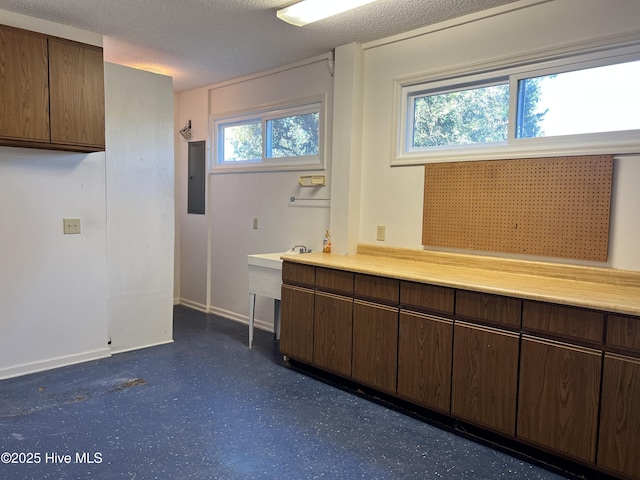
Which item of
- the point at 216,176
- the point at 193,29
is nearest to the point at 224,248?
the point at 216,176


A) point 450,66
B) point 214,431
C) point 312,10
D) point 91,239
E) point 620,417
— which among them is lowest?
point 214,431

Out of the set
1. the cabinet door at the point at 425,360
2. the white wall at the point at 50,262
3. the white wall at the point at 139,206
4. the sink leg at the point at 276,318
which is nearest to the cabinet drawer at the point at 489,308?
the cabinet door at the point at 425,360

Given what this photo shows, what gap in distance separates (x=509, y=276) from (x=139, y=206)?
3050 mm

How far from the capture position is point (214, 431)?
8.16ft

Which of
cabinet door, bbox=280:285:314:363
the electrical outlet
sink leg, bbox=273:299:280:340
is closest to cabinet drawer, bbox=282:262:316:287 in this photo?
cabinet door, bbox=280:285:314:363

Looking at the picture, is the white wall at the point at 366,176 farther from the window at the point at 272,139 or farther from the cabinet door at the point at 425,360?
the cabinet door at the point at 425,360

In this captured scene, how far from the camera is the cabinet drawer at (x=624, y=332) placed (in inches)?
74.8

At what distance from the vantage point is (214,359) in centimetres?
366

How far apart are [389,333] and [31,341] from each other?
267 cm

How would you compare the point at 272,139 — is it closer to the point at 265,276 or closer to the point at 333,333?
the point at 265,276

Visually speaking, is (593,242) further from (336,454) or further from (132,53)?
(132,53)

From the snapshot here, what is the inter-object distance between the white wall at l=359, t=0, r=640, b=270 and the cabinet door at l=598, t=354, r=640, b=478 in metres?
0.74

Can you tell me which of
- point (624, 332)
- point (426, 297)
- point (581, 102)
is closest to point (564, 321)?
point (624, 332)

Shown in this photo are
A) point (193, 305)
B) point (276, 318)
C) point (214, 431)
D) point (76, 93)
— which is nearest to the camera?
point (214, 431)
